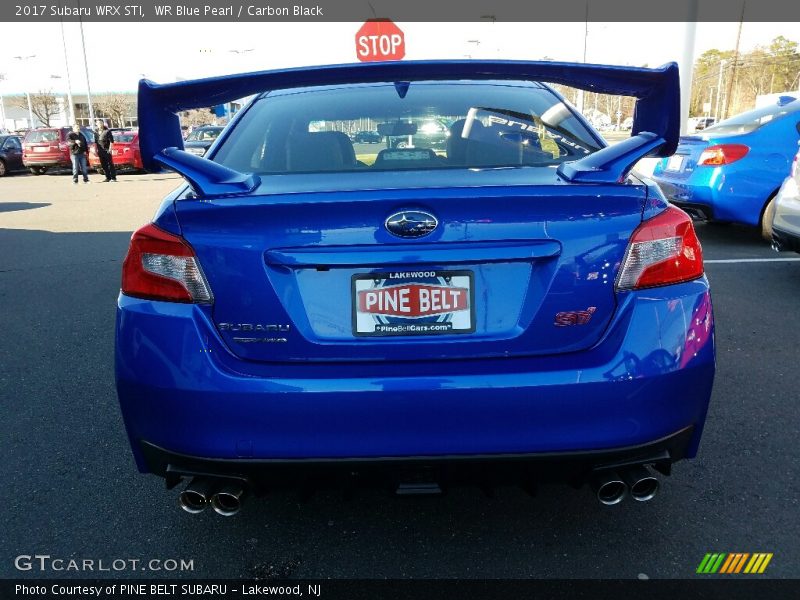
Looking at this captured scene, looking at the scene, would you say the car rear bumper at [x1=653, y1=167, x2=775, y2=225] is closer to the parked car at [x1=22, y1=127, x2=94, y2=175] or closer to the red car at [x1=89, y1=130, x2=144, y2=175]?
the red car at [x1=89, y1=130, x2=144, y2=175]

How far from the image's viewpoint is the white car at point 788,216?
5316 millimetres

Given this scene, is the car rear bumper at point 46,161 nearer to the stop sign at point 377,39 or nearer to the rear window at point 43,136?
the rear window at point 43,136

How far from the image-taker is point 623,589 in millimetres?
2139

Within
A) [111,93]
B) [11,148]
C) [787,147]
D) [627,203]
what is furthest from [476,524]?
[111,93]

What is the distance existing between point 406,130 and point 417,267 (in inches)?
44.4

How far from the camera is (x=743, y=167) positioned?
7.14m

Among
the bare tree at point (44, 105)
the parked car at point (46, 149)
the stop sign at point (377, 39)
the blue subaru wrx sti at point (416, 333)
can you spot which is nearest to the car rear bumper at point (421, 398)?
the blue subaru wrx sti at point (416, 333)

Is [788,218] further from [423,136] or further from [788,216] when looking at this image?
[423,136]

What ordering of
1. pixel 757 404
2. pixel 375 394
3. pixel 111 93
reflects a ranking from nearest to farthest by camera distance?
pixel 375 394 → pixel 757 404 → pixel 111 93

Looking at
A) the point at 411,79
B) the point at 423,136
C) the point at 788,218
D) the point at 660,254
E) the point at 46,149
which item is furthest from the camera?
the point at 46,149

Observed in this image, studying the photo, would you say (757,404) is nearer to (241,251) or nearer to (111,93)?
(241,251)

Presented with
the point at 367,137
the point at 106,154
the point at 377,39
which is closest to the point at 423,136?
the point at 367,137

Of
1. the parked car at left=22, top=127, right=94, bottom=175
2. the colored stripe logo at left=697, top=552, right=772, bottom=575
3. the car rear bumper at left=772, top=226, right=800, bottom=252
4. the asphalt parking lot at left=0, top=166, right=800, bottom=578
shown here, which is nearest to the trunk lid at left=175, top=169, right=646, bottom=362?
the asphalt parking lot at left=0, top=166, right=800, bottom=578

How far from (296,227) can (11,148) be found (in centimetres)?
2737
